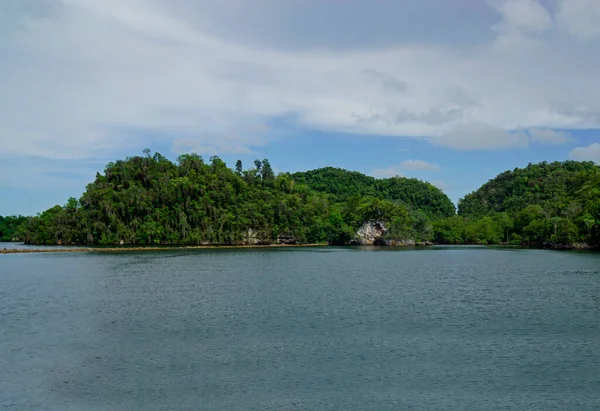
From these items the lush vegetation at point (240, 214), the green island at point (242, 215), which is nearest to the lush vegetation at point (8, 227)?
the lush vegetation at point (240, 214)

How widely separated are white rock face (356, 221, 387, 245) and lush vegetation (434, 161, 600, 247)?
24.0m

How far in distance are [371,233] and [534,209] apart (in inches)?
1441

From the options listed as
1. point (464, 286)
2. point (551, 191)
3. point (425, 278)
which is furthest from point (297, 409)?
point (551, 191)

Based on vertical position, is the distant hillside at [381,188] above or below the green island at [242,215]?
above

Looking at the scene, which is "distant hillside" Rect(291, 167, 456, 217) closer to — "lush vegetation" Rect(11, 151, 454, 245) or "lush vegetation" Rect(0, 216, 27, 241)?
"lush vegetation" Rect(11, 151, 454, 245)

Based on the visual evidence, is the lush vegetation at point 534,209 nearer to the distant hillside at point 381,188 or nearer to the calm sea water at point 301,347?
the distant hillside at point 381,188

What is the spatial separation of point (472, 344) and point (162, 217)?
10319 cm

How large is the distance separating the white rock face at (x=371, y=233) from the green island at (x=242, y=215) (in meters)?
0.24

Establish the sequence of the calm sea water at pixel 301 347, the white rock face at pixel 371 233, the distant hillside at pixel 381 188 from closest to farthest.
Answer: the calm sea water at pixel 301 347 → the white rock face at pixel 371 233 → the distant hillside at pixel 381 188

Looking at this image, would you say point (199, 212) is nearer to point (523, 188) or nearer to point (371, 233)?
point (371, 233)

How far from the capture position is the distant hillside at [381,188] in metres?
179

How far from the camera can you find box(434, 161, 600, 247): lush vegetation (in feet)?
296

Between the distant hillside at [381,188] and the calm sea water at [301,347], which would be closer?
the calm sea water at [301,347]

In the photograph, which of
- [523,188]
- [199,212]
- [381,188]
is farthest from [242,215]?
[523,188]
